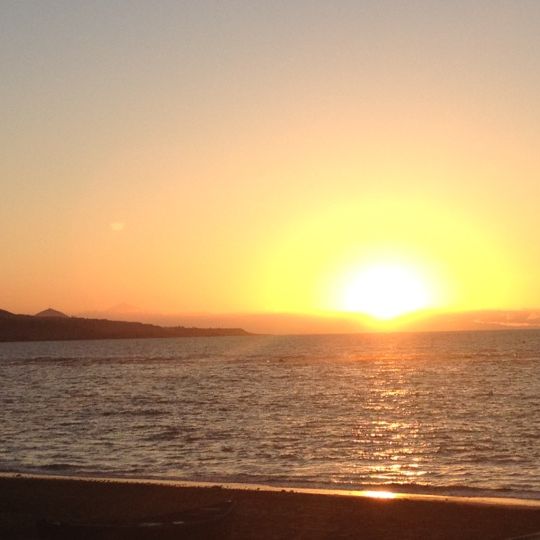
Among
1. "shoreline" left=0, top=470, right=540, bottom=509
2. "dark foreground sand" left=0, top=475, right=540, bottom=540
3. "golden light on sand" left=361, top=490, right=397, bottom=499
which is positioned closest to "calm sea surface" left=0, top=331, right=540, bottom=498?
"shoreline" left=0, top=470, right=540, bottom=509

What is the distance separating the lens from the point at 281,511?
A: 20.6 meters

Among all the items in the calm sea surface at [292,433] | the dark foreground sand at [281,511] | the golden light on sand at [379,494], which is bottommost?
the calm sea surface at [292,433]

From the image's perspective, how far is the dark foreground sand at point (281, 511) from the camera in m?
18.5

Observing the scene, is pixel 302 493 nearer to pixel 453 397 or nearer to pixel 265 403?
pixel 265 403

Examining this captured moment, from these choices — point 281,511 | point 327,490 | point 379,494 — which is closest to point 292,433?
point 327,490

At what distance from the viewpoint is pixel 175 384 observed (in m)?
86.4

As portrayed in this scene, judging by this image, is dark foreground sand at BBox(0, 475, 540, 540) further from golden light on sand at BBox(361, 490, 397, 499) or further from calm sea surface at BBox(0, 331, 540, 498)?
calm sea surface at BBox(0, 331, 540, 498)

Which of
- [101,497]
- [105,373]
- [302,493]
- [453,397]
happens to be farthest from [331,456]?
[105,373]

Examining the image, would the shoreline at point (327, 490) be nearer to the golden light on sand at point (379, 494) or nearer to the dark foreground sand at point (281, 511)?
the golden light on sand at point (379, 494)

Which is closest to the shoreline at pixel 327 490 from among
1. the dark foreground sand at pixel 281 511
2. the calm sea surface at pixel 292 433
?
the dark foreground sand at pixel 281 511

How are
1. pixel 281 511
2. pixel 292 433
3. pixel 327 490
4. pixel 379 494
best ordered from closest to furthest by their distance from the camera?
pixel 281 511, pixel 379 494, pixel 327 490, pixel 292 433

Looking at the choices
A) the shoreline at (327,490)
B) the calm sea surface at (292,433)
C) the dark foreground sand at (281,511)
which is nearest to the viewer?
the dark foreground sand at (281,511)

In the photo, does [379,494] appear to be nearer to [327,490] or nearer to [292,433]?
[327,490]

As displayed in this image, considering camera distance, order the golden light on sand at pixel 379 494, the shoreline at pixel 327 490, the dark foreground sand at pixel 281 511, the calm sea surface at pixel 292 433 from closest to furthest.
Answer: the dark foreground sand at pixel 281 511
the shoreline at pixel 327 490
the golden light on sand at pixel 379 494
the calm sea surface at pixel 292 433
